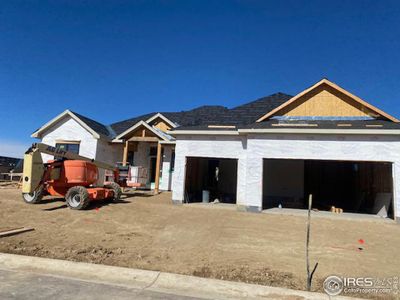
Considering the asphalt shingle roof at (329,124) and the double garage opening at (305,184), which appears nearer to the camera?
the asphalt shingle roof at (329,124)

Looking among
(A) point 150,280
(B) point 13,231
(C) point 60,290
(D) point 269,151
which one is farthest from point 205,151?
(C) point 60,290

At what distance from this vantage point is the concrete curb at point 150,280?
17.5 feet

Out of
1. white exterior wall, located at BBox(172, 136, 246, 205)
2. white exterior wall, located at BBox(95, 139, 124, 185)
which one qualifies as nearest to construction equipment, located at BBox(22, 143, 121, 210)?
white exterior wall, located at BBox(172, 136, 246, 205)

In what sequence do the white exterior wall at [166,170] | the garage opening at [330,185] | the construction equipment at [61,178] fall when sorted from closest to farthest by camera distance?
the construction equipment at [61,178] < the garage opening at [330,185] < the white exterior wall at [166,170]

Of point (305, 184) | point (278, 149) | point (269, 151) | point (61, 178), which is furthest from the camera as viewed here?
point (305, 184)

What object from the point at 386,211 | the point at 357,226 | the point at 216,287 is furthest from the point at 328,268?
the point at 386,211

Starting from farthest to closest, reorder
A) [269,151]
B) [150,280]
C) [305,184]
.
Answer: [305,184] → [269,151] → [150,280]

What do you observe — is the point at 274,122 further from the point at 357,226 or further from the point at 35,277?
the point at 35,277

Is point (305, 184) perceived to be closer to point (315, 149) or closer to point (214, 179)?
point (214, 179)

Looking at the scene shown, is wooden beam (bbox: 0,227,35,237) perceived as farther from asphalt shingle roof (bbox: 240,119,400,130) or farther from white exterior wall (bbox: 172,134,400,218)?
asphalt shingle roof (bbox: 240,119,400,130)

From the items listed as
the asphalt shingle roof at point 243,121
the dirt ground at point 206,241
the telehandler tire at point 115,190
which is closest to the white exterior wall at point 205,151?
the asphalt shingle roof at point 243,121

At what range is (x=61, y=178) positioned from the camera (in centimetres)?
1309

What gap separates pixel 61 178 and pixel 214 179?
10346 millimetres

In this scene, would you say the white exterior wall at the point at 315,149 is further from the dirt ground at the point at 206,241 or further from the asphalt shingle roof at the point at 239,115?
the asphalt shingle roof at the point at 239,115
